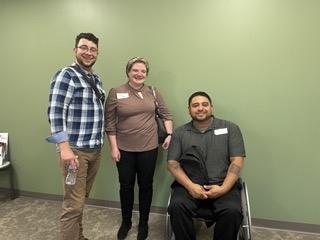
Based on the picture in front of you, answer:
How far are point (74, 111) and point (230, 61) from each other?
4.58 ft

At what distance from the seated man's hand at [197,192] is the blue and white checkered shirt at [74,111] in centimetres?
74

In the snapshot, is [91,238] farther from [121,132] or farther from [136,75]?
[136,75]

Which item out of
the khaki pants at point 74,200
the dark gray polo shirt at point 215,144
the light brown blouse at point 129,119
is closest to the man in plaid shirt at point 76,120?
the khaki pants at point 74,200

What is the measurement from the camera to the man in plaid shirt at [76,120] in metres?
1.63

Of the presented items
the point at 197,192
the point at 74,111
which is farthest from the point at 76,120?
the point at 197,192

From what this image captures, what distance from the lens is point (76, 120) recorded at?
1728mm

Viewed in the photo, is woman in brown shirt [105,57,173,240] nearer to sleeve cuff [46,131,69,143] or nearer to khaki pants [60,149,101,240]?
khaki pants [60,149,101,240]

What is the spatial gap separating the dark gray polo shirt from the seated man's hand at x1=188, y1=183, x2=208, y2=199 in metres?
0.14

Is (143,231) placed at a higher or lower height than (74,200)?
lower

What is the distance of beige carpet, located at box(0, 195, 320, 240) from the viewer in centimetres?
230

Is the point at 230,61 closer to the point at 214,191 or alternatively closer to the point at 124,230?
the point at 214,191

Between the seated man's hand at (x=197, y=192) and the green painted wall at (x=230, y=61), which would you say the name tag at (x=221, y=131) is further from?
the seated man's hand at (x=197, y=192)

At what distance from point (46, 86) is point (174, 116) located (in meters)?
1.44

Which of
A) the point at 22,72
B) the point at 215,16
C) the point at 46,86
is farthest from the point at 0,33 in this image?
the point at 215,16
